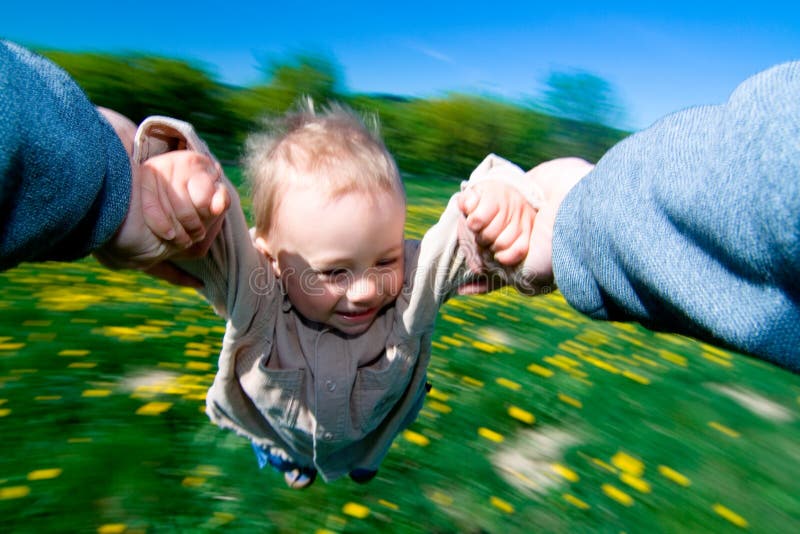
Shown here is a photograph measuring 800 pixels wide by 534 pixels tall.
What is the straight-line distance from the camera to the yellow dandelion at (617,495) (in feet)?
8.86

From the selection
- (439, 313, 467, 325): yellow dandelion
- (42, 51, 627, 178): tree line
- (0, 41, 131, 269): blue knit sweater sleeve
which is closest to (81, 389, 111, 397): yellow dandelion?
(0, 41, 131, 269): blue knit sweater sleeve

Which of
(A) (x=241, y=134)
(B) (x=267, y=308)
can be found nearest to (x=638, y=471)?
(B) (x=267, y=308)

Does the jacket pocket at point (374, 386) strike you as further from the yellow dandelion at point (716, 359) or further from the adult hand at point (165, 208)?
the yellow dandelion at point (716, 359)

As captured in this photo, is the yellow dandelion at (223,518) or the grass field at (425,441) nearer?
the yellow dandelion at (223,518)

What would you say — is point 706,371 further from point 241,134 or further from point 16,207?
point 241,134

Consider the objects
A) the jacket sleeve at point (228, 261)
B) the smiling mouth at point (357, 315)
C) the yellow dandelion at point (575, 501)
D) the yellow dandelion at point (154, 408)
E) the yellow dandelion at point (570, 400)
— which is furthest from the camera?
the yellow dandelion at point (570, 400)

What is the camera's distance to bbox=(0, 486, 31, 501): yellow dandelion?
2.18 metres

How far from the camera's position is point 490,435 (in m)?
3.02

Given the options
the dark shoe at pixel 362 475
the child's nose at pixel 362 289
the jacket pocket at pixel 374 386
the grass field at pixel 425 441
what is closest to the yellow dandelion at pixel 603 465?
the grass field at pixel 425 441

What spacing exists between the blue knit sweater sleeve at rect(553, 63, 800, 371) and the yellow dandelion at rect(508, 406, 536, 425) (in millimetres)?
2269

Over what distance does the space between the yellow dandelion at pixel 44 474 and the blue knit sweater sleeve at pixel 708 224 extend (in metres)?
2.11

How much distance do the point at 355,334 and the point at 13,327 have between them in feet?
8.36

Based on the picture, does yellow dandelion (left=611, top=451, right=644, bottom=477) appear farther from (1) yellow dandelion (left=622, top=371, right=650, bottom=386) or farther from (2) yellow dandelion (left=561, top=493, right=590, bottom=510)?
(1) yellow dandelion (left=622, top=371, right=650, bottom=386)

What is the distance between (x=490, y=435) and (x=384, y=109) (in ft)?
32.5
